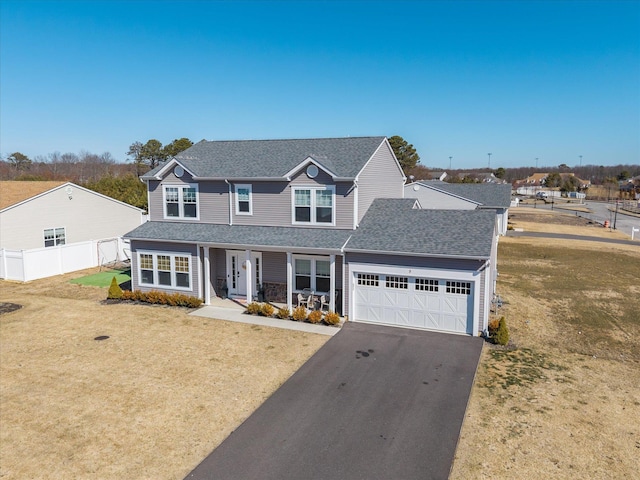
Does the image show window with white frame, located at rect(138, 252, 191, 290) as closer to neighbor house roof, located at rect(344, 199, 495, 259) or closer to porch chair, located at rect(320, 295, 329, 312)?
porch chair, located at rect(320, 295, 329, 312)

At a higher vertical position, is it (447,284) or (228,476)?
(447,284)

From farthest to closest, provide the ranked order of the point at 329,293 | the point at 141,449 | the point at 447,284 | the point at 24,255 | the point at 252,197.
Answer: the point at 24,255 < the point at 252,197 < the point at 329,293 < the point at 447,284 < the point at 141,449

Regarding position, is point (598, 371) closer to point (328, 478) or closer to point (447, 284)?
point (447, 284)

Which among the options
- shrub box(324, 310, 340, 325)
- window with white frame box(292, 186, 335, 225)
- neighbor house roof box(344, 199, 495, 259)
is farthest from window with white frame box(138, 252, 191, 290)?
neighbor house roof box(344, 199, 495, 259)

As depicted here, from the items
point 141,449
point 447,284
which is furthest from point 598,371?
point 141,449

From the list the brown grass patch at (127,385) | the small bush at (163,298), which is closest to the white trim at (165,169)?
the small bush at (163,298)

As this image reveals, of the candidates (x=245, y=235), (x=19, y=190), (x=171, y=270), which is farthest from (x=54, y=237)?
(x=245, y=235)

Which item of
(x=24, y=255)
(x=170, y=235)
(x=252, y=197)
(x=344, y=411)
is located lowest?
(x=344, y=411)
